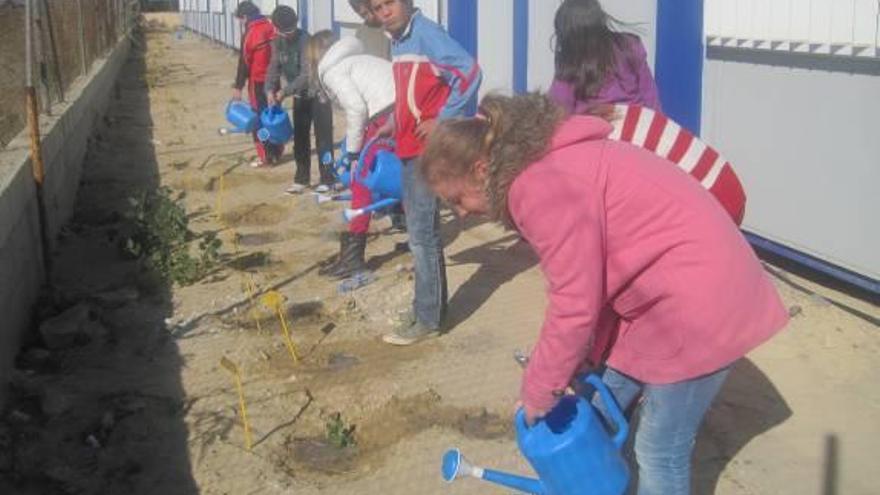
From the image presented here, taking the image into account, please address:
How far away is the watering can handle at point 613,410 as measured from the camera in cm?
244

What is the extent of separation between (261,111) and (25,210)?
417cm

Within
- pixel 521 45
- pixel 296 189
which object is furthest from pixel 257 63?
→ pixel 521 45

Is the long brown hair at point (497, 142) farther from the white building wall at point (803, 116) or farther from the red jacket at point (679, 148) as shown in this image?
the white building wall at point (803, 116)

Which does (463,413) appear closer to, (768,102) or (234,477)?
(234,477)

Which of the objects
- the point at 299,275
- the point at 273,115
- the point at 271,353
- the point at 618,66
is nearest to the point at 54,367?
the point at 271,353

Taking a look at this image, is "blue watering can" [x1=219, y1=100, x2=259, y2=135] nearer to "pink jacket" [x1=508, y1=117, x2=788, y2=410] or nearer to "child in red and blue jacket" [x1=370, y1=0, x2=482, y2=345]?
"child in red and blue jacket" [x1=370, y1=0, x2=482, y2=345]

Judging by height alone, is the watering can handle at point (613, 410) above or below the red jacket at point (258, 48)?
below

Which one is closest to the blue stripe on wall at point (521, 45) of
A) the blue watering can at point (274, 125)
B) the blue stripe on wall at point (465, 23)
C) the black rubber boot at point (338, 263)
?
the blue stripe on wall at point (465, 23)

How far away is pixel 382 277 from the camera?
5586 millimetres

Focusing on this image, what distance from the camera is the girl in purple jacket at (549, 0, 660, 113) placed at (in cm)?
393

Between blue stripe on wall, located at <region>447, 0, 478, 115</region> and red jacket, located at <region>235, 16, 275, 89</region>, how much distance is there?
1.66m

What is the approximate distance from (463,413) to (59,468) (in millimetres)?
1488

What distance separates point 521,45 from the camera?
307 inches

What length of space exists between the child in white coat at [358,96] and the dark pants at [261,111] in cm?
369
